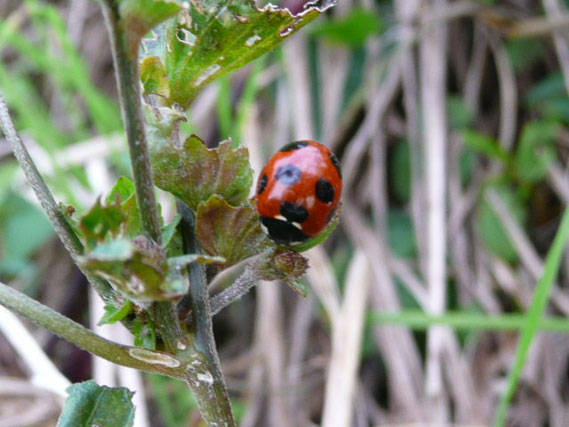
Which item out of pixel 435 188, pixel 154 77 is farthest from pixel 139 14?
pixel 435 188

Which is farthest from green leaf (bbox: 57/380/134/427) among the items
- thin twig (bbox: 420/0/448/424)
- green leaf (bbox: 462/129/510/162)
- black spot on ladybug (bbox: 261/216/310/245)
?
green leaf (bbox: 462/129/510/162)

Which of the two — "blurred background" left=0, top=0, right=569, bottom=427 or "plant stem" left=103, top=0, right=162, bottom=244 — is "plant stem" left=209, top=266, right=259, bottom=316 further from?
"blurred background" left=0, top=0, right=569, bottom=427

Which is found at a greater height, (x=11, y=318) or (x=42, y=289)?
(x=11, y=318)

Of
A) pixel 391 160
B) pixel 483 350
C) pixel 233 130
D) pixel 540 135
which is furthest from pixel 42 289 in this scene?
pixel 540 135

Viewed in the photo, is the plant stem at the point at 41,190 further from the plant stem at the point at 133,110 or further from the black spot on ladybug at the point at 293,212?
the black spot on ladybug at the point at 293,212

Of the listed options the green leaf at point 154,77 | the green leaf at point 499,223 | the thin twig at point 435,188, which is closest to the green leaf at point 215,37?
the green leaf at point 154,77

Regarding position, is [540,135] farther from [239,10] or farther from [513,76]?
[239,10]
